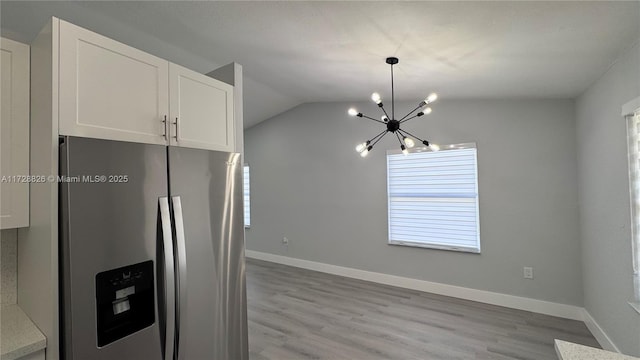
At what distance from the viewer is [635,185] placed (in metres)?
2.04

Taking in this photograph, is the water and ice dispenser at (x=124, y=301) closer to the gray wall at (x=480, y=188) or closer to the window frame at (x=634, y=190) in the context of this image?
the window frame at (x=634, y=190)

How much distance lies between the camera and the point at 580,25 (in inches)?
63.9

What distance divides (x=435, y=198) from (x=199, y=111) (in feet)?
10.9

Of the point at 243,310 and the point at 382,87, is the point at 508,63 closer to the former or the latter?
the point at 382,87

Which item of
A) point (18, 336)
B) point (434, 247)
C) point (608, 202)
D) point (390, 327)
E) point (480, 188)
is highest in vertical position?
point (480, 188)

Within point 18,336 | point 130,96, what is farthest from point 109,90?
point 18,336

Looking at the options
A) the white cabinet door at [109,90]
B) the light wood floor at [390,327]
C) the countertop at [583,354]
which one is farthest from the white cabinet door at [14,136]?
the countertop at [583,354]

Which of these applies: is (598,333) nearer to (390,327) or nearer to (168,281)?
(390,327)

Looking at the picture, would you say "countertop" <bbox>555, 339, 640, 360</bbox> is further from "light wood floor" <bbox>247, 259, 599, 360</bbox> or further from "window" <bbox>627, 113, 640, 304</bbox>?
"light wood floor" <bbox>247, 259, 599, 360</bbox>

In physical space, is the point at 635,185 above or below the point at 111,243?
above

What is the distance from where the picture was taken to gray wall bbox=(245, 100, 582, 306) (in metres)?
3.24

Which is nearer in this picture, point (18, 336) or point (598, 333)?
point (18, 336)

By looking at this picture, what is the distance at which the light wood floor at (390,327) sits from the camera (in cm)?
256

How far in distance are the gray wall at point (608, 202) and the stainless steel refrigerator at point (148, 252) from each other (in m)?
2.86
